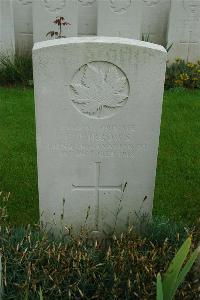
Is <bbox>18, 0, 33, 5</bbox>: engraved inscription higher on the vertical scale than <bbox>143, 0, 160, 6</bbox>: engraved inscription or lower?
lower

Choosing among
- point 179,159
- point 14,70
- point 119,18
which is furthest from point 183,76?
point 14,70

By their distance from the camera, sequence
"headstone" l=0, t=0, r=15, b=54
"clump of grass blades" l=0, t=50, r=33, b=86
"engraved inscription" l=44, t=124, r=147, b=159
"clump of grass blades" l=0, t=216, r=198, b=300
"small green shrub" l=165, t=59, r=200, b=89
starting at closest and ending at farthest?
"clump of grass blades" l=0, t=216, r=198, b=300 → "engraved inscription" l=44, t=124, r=147, b=159 → "headstone" l=0, t=0, r=15, b=54 → "clump of grass blades" l=0, t=50, r=33, b=86 → "small green shrub" l=165, t=59, r=200, b=89

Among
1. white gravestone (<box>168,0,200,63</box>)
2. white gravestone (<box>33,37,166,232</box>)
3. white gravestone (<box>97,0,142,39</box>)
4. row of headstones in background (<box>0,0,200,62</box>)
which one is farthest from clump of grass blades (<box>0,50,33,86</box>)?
white gravestone (<box>33,37,166,232</box>)

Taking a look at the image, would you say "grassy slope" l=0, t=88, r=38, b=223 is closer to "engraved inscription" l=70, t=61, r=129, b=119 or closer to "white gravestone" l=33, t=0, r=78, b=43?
"white gravestone" l=33, t=0, r=78, b=43

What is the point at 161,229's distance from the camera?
3.26 meters

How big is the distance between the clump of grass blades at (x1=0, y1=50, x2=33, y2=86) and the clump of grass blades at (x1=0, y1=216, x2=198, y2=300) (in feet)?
12.6

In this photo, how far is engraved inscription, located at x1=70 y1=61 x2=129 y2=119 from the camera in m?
2.87

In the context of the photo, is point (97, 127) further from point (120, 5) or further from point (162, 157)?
point (120, 5)

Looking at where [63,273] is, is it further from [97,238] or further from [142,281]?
[97,238]

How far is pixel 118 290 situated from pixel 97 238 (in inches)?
30.3

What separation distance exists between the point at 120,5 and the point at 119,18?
0.19 m

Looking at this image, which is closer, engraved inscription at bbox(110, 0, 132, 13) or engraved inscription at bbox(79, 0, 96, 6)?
engraved inscription at bbox(110, 0, 132, 13)

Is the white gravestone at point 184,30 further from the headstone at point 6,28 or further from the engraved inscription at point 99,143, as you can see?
the engraved inscription at point 99,143

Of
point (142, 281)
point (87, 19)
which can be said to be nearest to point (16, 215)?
point (142, 281)
